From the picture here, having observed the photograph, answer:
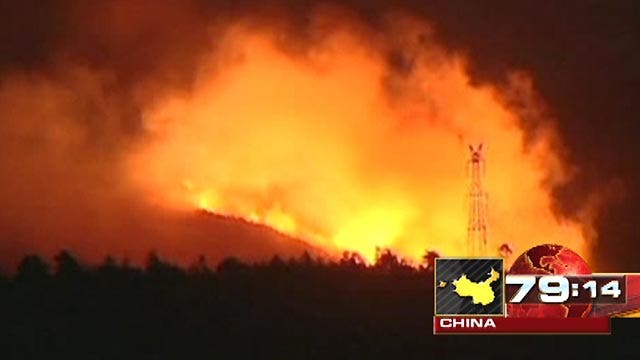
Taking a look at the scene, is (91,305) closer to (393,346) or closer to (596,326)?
(393,346)

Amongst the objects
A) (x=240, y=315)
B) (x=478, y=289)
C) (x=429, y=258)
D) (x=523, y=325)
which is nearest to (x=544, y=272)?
(x=523, y=325)

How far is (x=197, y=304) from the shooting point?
975 inches

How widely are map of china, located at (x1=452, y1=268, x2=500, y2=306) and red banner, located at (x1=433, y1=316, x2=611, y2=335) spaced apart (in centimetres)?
40

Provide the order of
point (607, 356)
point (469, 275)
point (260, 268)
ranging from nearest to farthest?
point (469, 275)
point (607, 356)
point (260, 268)

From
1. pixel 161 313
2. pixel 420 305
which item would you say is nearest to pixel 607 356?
pixel 420 305

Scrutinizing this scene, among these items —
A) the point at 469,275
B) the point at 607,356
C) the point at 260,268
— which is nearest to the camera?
the point at 469,275

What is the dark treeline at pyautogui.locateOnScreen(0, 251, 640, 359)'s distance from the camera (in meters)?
23.4

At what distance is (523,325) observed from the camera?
21562 mm

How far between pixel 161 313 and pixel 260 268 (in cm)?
264
